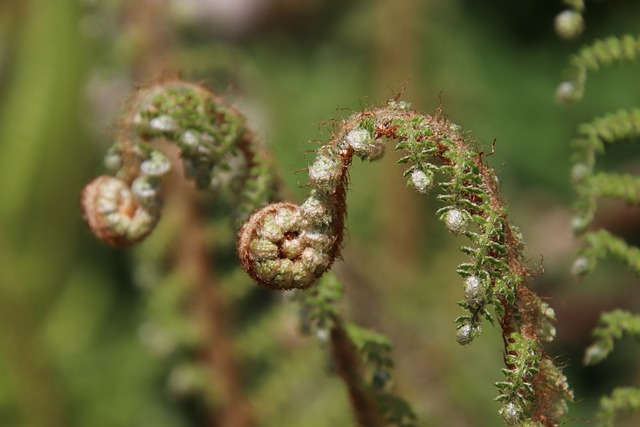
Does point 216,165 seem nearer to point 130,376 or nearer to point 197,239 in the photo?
point 197,239

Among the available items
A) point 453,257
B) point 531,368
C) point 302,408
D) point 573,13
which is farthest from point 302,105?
point 531,368

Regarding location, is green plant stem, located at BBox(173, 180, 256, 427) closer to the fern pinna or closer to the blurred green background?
the blurred green background

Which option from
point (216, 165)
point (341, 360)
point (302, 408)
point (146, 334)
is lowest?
point (341, 360)

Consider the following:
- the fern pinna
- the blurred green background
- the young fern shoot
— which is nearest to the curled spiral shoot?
the young fern shoot

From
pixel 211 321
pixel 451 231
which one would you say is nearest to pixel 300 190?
pixel 211 321

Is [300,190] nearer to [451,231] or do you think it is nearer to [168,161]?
[168,161]

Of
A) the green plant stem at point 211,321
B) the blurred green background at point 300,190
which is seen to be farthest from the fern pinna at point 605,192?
the green plant stem at point 211,321
